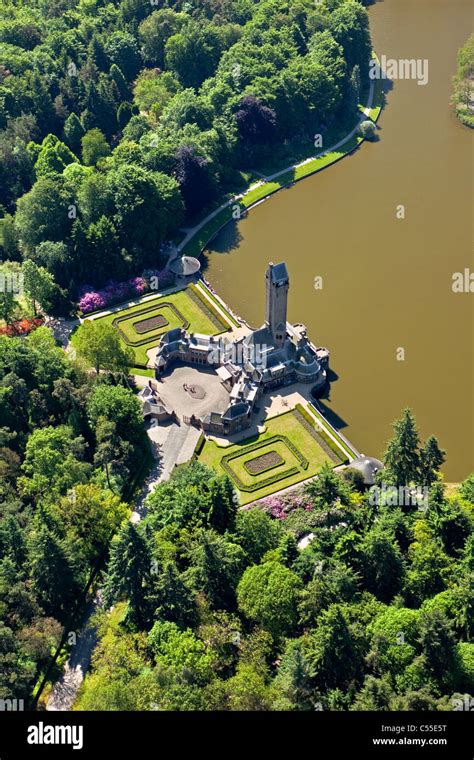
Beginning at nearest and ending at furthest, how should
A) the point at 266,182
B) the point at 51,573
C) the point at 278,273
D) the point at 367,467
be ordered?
the point at 51,573 < the point at 367,467 < the point at 278,273 < the point at 266,182

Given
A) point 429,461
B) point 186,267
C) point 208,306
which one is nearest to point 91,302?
point 186,267

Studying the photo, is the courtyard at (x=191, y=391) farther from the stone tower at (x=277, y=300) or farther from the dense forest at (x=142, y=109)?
the dense forest at (x=142, y=109)

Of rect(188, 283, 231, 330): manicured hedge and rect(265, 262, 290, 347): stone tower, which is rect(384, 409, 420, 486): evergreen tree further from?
rect(188, 283, 231, 330): manicured hedge

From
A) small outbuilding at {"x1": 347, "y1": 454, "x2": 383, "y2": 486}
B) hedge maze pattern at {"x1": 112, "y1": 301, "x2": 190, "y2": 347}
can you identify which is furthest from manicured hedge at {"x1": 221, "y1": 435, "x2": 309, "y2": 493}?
hedge maze pattern at {"x1": 112, "y1": 301, "x2": 190, "y2": 347}

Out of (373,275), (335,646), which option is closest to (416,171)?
(373,275)

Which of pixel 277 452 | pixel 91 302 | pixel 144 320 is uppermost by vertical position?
pixel 91 302

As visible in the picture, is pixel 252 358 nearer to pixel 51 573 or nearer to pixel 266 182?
pixel 51 573

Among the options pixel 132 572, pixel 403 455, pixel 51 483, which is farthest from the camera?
pixel 51 483
